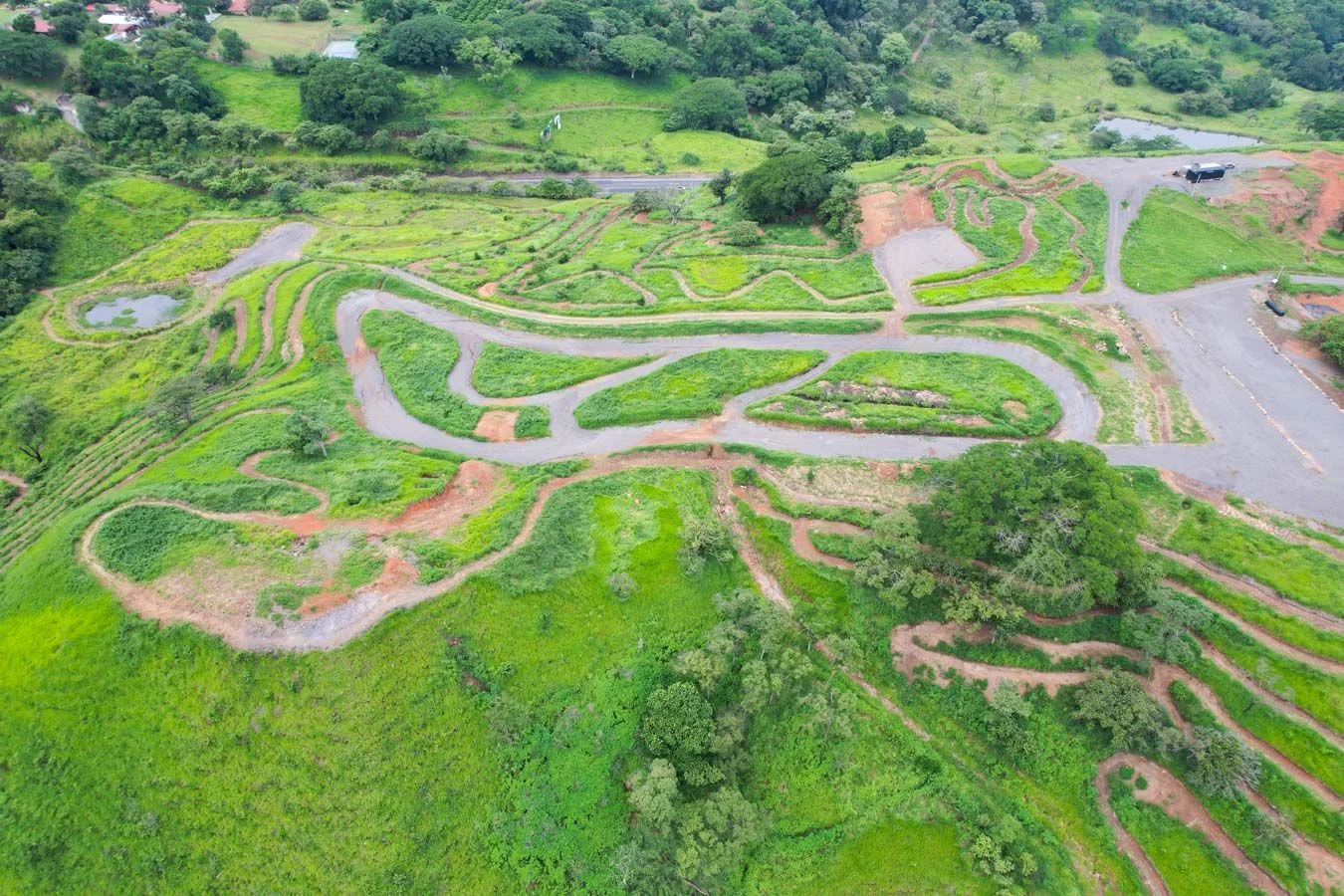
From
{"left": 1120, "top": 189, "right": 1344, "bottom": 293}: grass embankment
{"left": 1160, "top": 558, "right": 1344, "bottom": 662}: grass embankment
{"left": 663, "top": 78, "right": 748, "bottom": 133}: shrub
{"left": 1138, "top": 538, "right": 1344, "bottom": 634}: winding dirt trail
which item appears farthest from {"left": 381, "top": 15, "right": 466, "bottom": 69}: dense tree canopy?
{"left": 1160, "top": 558, "right": 1344, "bottom": 662}: grass embankment

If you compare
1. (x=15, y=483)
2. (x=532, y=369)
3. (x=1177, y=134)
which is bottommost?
(x=15, y=483)

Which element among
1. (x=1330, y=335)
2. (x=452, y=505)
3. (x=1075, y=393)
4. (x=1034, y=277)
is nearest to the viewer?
(x=452, y=505)

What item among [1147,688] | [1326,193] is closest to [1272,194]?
[1326,193]

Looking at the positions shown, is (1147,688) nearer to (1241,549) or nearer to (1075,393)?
(1241,549)

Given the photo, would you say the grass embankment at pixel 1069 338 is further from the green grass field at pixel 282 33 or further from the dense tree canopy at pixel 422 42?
the green grass field at pixel 282 33

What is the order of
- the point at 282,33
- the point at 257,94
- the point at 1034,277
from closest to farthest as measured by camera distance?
the point at 1034,277, the point at 257,94, the point at 282,33

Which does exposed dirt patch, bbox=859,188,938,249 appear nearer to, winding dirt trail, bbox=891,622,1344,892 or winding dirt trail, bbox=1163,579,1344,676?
winding dirt trail, bbox=1163,579,1344,676
